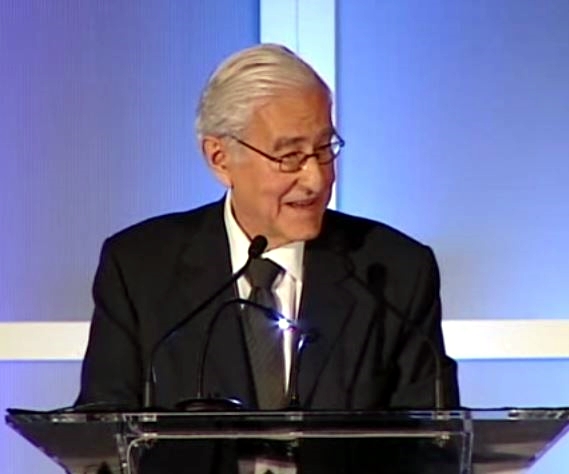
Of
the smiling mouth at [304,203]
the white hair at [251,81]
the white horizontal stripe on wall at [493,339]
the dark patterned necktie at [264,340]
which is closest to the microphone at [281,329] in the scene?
the dark patterned necktie at [264,340]

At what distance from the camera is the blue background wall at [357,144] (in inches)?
93.1

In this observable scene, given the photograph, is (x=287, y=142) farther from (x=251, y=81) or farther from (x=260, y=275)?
(x=260, y=275)

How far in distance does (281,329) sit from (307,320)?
4cm

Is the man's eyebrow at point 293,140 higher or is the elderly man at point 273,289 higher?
the man's eyebrow at point 293,140

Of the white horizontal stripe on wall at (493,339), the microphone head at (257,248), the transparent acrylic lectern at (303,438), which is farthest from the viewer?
the white horizontal stripe on wall at (493,339)

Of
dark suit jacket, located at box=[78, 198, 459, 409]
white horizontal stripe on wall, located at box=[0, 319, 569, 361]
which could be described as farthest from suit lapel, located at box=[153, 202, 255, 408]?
white horizontal stripe on wall, located at box=[0, 319, 569, 361]

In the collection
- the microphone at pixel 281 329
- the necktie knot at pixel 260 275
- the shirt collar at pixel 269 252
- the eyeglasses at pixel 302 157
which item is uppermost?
→ the eyeglasses at pixel 302 157

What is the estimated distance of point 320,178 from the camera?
61.9 inches

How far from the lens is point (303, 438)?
1.18 m

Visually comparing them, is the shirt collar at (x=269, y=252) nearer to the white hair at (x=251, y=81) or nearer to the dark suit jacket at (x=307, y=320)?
the dark suit jacket at (x=307, y=320)

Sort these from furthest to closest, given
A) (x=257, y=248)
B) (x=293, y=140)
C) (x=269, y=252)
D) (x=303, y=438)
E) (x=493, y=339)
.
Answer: (x=493, y=339), (x=269, y=252), (x=293, y=140), (x=257, y=248), (x=303, y=438)

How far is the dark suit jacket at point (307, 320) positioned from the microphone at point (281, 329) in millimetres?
39

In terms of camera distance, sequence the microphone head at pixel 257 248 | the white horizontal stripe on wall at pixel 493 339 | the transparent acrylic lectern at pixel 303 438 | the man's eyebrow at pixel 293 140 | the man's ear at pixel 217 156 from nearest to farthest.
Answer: the transparent acrylic lectern at pixel 303 438, the microphone head at pixel 257 248, the man's eyebrow at pixel 293 140, the man's ear at pixel 217 156, the white horizontal stripe on wall at pixel 493 339

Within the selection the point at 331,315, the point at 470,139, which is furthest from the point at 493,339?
the point at 331,315
